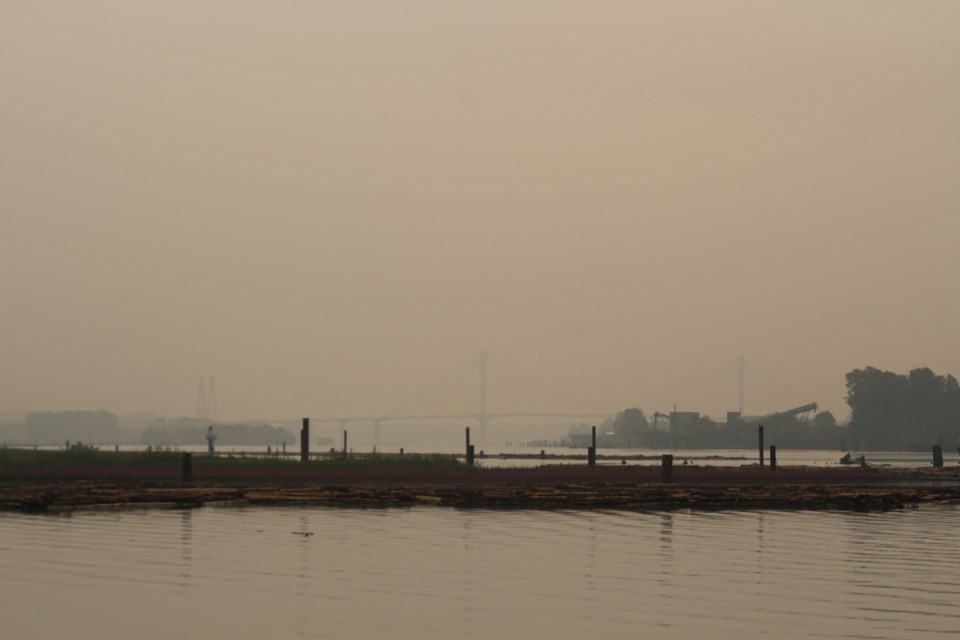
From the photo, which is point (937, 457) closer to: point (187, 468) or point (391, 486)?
point (391, 486)

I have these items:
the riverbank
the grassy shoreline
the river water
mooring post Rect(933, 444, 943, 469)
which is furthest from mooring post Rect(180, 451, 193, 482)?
mooring post Rect(933, 444, 943, 469)

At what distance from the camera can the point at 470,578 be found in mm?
24750

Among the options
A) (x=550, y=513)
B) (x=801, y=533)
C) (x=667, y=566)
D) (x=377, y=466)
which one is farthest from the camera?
(x=377, y=466)

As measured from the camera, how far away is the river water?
19047 mm

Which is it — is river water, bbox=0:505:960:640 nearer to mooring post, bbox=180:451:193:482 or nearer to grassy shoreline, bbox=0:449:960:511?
grassy shoreline, bbox=0:449:960:511

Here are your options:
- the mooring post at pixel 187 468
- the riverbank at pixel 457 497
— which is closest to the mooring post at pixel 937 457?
the riverbank at pixel 457 497

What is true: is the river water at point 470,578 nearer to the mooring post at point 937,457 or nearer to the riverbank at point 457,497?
the riverbank at point 457,497

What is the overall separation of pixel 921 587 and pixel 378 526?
17252mm

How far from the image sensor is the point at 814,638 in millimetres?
18047

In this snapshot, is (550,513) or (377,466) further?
(377,466)

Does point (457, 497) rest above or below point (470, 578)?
above

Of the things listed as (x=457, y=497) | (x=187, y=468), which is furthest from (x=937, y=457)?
(x=457, y=497)

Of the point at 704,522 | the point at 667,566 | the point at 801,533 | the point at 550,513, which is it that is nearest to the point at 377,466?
the point at 550,513

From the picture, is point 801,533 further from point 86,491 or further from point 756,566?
point 86,491
